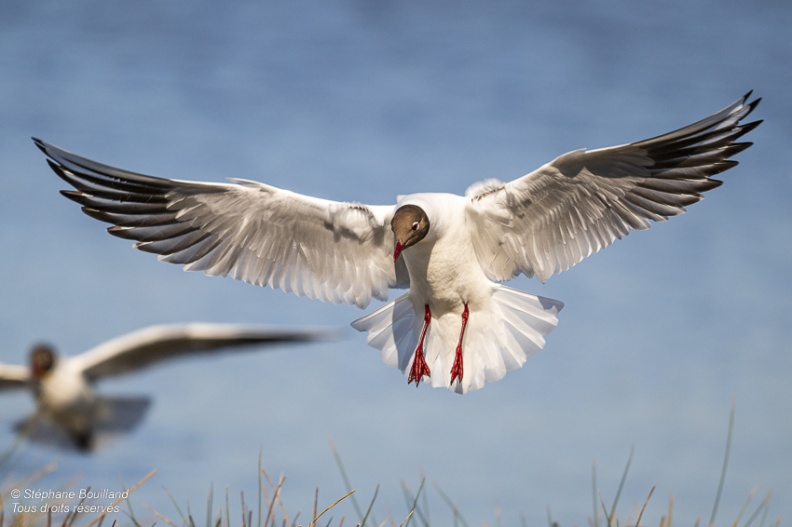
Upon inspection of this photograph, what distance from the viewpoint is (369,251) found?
19.6 ft

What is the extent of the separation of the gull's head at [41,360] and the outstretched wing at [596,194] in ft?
21.1

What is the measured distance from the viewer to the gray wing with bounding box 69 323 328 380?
7.02 m

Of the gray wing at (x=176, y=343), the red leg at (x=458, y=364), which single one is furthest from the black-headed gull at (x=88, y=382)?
the red leg at (x=458, y=364)

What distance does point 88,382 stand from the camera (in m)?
9.68

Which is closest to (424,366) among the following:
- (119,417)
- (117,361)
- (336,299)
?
(336,299)

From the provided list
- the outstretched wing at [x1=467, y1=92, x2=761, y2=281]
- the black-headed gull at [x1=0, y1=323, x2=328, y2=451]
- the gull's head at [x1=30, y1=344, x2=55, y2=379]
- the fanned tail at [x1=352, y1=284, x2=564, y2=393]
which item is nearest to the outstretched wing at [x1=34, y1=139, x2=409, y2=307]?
the fanned tail at [x1=352, y1=284, x2=564, y2=393]

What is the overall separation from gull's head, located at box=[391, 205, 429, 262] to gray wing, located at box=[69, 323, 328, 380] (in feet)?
5.28

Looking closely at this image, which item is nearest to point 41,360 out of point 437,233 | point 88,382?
point 88,382

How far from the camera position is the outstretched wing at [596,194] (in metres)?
5.21

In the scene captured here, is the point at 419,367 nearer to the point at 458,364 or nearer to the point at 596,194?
the point at 458,364

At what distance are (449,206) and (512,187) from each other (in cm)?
41

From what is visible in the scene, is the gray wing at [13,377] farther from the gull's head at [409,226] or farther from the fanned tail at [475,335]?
the gull's head at [409,226]

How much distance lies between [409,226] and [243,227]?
1234 mm

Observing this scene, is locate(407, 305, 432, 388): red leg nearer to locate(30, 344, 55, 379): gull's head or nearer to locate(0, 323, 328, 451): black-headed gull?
locate(0, 323, 328, 451): black-headed gull
